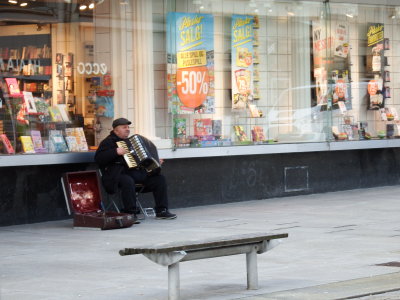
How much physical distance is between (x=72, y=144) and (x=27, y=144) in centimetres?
71

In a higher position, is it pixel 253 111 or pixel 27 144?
pixel 253 111

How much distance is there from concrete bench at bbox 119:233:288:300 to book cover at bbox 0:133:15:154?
5.56 m

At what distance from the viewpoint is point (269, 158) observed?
15.0m

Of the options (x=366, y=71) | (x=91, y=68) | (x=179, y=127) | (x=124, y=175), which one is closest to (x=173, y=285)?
(x=124, y=175)

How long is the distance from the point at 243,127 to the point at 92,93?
9.31 ft

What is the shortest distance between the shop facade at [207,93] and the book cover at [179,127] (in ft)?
0.07

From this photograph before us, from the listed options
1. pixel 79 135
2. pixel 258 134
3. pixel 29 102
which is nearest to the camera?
pixel 29 102

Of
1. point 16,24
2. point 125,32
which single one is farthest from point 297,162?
point 16,24

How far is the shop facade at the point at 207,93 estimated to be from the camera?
40.8 ft

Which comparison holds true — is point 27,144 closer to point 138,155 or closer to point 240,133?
point 138,155

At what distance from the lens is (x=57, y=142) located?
12.7m

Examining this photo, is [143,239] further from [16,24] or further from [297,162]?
[297,162]

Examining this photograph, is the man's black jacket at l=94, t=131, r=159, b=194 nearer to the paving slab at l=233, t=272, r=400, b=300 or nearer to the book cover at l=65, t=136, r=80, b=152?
the book cover at l=65, t=136, r=80, b=152

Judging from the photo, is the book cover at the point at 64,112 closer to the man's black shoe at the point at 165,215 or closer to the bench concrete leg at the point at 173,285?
the man's black shoe at the point at 165,215
